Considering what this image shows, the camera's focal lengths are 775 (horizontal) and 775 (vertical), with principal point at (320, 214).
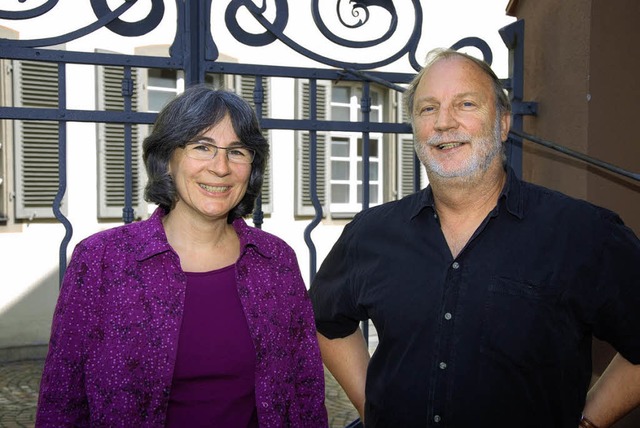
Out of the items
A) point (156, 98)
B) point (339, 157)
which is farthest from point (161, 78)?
point (339, 157)

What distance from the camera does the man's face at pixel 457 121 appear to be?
222 centimetres

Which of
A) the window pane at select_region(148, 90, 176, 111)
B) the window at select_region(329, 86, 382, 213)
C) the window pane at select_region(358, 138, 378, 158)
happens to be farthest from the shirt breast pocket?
the window pane at select_region(358, 138, 378, 158)

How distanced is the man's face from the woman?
493 millimetres

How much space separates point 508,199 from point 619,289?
1.26 feet

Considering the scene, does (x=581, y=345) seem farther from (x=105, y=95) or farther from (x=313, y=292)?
(x=105, y=95)

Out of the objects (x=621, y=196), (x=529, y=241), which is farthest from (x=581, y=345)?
(x=621, y=196)

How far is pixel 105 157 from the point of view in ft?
29.6

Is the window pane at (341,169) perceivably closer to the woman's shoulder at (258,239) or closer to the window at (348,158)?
the window at (348,158)

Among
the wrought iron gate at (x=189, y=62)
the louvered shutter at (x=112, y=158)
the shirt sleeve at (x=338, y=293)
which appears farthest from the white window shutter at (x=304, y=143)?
the shirt sleeve at (x=338, y=293)

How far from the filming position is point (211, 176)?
2.11 meters

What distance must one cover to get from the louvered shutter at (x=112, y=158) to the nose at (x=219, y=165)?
7.00 metres

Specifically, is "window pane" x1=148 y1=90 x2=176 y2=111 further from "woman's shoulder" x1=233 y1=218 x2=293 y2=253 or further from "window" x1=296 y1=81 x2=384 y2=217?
"woman's shoulder" x1=233 y1=218 x2=293 y2=253

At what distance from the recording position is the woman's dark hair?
2100mm

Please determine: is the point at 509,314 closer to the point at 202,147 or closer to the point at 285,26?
the point at 202,147
